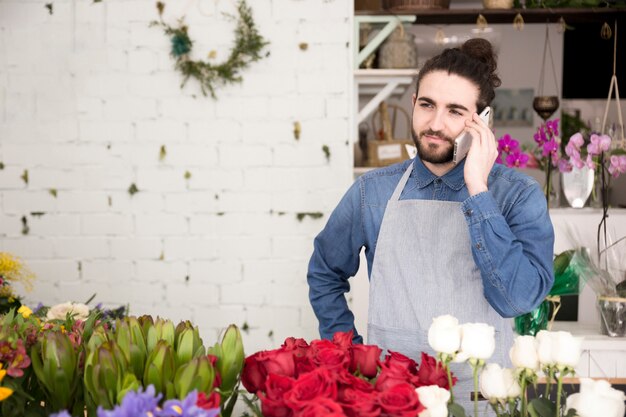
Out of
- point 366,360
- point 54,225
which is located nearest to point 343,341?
point 366,360

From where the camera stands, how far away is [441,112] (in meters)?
1.55

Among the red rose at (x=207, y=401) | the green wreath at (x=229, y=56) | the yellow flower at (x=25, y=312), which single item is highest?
the green wreath at (x=229, y=56)

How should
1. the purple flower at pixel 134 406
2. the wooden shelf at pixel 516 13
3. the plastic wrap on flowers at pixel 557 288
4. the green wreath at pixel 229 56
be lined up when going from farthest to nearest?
the wooden shelf at pixel 516 13 → the green wreath at pixel 229 56 → the plastic wrap on flowers at pixel 557 288 → the purple flower at pixel 134 406

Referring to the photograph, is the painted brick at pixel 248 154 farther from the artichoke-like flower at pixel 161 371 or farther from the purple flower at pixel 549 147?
the artichoke-like flower at pixel 161 371

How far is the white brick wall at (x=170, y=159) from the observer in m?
2.96

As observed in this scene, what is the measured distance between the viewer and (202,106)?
298 cm

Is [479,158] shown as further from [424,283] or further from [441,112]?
[424,283]

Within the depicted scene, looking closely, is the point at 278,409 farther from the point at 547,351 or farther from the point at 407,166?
the point at 407,166

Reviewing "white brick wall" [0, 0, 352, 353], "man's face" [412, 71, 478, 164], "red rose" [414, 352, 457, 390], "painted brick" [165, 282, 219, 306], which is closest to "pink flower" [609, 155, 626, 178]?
"white brick wall" [0, 0, 352, 353]

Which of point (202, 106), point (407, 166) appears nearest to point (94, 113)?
point (202, 106)

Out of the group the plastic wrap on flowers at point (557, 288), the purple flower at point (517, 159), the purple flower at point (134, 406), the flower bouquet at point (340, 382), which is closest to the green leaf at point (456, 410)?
the flower bouquet at point (340, 382)

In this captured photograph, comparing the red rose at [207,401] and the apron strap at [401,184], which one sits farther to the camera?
the apron strap at [401,184]

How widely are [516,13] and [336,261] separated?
1842mm

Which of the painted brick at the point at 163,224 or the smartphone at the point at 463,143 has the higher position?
the smartphone at the point at 463,143
